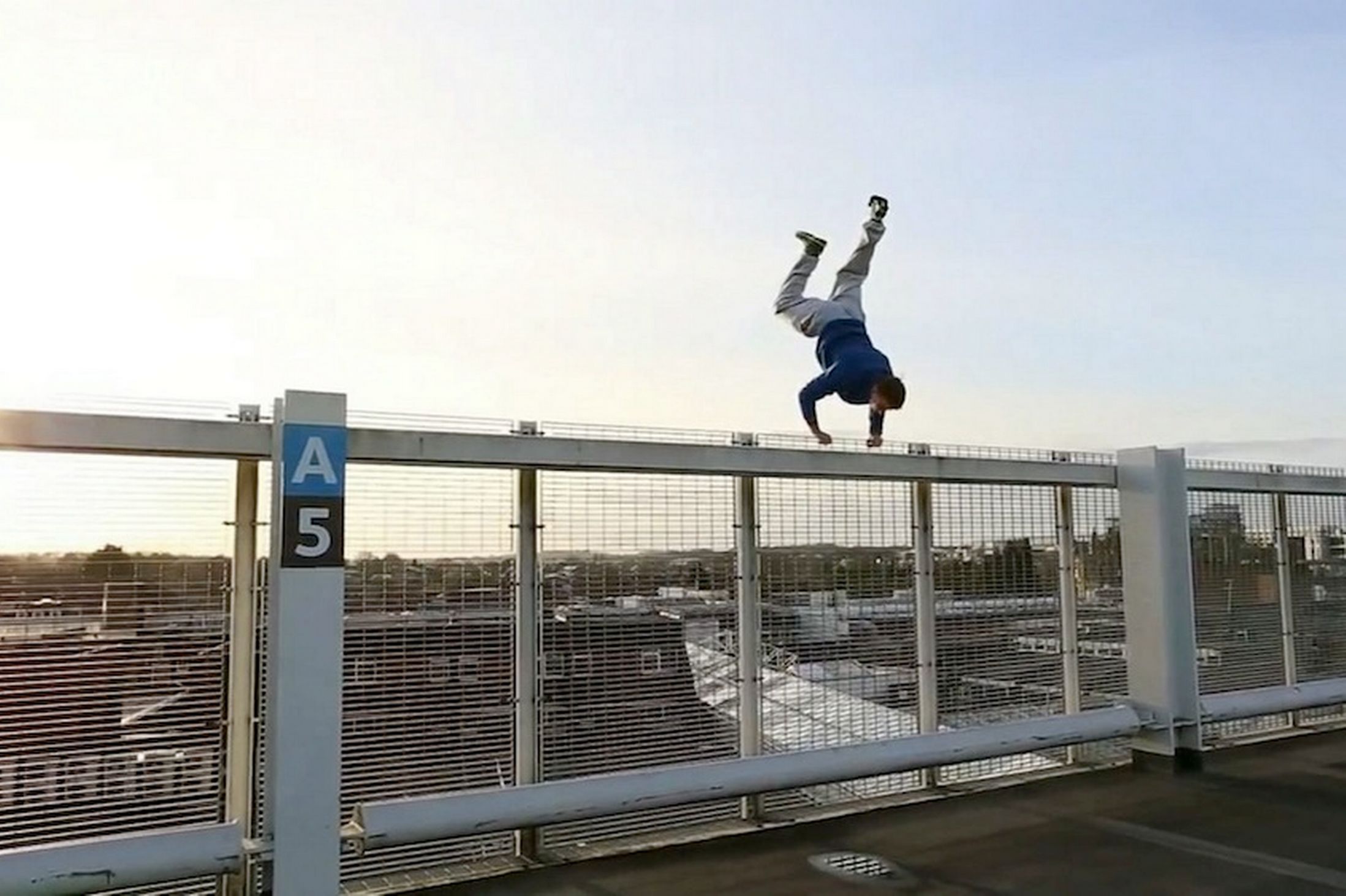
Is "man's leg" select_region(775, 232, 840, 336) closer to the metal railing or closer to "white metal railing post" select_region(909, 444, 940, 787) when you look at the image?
the metal railing

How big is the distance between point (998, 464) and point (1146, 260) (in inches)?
125

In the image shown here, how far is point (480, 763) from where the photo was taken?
5.35 m

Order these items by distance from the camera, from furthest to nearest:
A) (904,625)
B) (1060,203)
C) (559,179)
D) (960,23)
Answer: (1060,203), (904,625), (559,179), (960,23)

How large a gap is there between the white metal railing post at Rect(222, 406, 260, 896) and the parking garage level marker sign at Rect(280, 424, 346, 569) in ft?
1.53

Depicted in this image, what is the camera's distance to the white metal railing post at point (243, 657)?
4.79 m

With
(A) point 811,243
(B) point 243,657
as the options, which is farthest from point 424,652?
(A) point 811,243

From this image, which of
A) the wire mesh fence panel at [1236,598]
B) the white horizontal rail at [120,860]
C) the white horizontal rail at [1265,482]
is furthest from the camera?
the wire mesh fence panel at [1236,598]

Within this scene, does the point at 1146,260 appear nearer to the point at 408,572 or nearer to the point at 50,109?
the point at 408,572

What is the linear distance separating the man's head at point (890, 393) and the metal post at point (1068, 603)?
3.71 metres

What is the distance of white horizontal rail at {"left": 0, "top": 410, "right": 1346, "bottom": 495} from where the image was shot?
4398mm

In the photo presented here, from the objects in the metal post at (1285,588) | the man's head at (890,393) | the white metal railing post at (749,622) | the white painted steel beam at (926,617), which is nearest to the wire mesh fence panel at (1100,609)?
the white painted steel beam at (926,617)

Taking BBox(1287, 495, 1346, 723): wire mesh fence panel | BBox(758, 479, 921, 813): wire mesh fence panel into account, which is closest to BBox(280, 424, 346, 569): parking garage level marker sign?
BBox(758, 479, 921, 813): wire mesh fence panel

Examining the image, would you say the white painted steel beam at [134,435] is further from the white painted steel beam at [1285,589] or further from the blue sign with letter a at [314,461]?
the white painted steel beam at [1285,589]

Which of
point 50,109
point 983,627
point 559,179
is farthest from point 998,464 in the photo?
point 50,109
